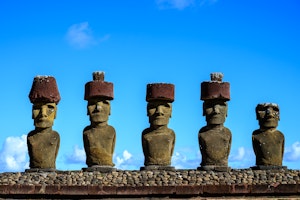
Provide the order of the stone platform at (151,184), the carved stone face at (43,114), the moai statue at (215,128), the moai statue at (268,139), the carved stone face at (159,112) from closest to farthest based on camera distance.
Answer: the stone platform at (151,184) → the moai statue at (215,128) → the moai statue at (268,139) → the carved stone face at (159,112) → the carved stone face at (43,114)

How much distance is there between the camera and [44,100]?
19500 mm

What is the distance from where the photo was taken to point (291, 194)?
1631cm

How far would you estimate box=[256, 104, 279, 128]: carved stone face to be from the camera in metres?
19.5

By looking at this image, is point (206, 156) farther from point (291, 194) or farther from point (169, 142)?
point (291, 194)

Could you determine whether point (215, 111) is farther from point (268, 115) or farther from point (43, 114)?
point (43, 114)

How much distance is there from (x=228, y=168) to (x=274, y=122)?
1.75 m

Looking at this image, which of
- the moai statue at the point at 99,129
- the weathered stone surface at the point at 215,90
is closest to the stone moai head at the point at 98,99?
the moai statue at the point at 99,129

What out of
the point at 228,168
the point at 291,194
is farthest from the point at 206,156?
the point at 291,194

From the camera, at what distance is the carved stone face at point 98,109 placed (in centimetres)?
1941

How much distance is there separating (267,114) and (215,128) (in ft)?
4.44

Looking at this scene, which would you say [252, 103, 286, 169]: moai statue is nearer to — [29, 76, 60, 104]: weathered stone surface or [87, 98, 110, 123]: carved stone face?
[87, 98, 110, 123]: carved stone face

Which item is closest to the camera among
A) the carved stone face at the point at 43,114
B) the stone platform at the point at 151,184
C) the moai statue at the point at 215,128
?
the stone platform at the point at 151,184

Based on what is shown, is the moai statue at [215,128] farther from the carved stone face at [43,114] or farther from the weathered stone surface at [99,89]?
the carved stone face at [43,114]

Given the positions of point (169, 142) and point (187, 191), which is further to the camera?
point (169, 142)
